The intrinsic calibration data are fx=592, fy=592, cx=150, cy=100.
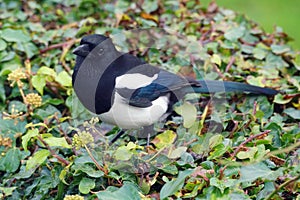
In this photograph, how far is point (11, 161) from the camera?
280 centimetres

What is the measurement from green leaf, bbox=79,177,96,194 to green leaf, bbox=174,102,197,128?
697mm

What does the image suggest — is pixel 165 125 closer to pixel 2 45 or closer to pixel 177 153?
pixel 177 153

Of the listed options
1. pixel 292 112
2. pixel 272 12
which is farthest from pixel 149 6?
pixel 272 12

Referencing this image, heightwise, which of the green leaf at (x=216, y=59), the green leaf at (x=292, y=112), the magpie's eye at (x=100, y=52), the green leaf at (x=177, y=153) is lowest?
the green leaf at (x=292, y=112)

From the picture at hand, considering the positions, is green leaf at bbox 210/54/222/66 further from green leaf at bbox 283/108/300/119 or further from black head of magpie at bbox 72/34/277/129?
green leaf at bbox 283/108/300/119

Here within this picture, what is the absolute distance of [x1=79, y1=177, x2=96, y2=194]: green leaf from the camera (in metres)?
2.44

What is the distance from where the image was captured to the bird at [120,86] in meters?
2.93

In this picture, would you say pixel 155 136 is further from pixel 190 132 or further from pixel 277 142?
pixel 277 142

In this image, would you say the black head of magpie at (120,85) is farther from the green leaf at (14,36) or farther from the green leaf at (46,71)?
the green leaf at (14,36)

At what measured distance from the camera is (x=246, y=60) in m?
3.69

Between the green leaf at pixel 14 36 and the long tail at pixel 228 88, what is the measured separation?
1.14 m

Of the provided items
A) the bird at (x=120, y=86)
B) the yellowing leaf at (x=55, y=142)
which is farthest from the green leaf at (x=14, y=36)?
the yellowing leaf at (x=55, y=142)

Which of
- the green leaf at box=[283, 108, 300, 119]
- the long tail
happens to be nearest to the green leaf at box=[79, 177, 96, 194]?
the long tail

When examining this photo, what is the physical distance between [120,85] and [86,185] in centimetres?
65
